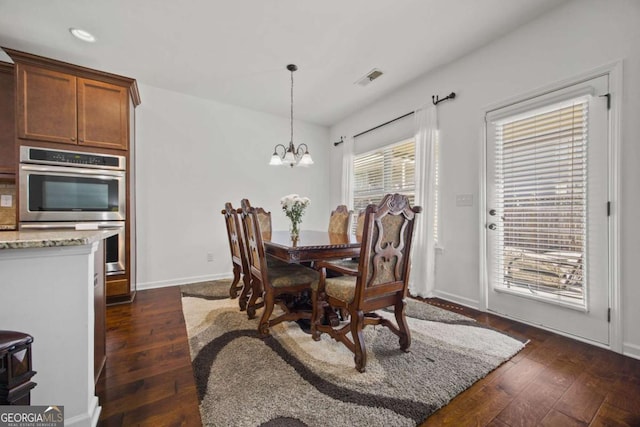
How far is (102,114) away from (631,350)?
4997mm

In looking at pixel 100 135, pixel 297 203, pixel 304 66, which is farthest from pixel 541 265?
pixel 100 135

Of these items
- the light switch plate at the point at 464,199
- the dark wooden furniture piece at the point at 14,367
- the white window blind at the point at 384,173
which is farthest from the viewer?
the white window blind at the point at 384,173

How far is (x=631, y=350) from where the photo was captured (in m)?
1.81

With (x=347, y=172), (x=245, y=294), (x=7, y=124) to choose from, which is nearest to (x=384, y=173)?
(x=347, y=172)

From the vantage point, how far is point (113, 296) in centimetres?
276

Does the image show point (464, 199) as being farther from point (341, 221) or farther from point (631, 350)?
point (631, 350)

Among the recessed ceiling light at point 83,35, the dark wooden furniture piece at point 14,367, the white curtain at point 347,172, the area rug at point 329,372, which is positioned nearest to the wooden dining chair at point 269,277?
the area rug at point 329,372

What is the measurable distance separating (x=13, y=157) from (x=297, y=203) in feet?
9.43

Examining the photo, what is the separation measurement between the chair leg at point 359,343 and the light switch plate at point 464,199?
1.92 m

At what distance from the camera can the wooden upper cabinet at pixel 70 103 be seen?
241 cm

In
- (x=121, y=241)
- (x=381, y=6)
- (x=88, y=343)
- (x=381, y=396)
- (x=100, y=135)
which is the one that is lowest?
(x=381, y=396)

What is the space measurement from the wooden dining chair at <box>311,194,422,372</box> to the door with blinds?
1.38 m

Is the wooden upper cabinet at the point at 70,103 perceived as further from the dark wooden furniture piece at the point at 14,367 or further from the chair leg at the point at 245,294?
the dark wooden furniture piece at the point at 14,367

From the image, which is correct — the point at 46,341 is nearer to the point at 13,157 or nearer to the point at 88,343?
the point at 88,343
